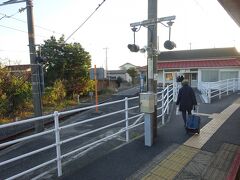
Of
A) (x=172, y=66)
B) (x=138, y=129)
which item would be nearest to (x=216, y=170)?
(x=138, y=129)

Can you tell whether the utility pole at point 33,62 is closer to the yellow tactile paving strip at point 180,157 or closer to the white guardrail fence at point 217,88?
the yellow tactile paving strip at point 180,157

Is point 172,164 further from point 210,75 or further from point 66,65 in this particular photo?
point 210,75

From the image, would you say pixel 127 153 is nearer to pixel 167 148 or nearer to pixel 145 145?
pixel 145 145

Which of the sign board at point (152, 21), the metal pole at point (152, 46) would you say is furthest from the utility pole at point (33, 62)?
the metal pole at point (152, 46)

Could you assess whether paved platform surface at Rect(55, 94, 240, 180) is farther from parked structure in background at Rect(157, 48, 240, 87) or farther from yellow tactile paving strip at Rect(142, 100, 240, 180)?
parked structure in background at Rect(157, 48, 240, 87)

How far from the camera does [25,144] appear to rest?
7.56m

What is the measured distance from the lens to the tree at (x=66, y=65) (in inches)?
898

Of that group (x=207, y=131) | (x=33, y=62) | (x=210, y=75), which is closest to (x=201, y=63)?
(x=210, y=75)

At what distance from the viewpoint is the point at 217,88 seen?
46.5 feet

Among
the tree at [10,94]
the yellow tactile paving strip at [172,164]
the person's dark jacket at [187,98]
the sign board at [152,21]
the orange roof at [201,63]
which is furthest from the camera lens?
the orange roof at [201,63]

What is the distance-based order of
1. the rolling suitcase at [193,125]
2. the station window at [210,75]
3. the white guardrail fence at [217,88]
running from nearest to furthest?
the rolling suitcase at [193,125] → the white guardrail fence at [217,88] → the station window at [210,75]

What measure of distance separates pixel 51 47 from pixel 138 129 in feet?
62.2

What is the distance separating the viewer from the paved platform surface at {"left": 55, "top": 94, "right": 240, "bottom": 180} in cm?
389

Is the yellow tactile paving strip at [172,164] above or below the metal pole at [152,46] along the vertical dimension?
below
